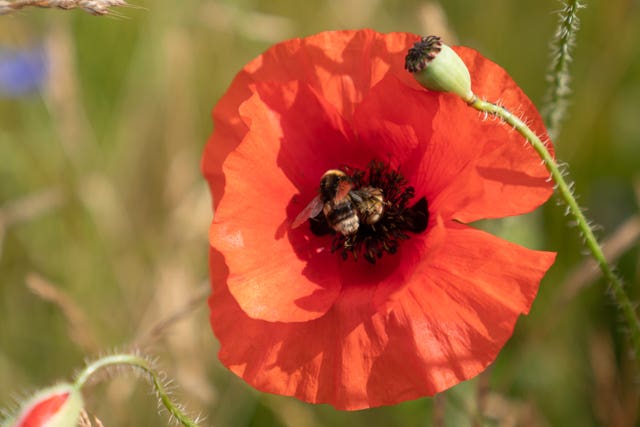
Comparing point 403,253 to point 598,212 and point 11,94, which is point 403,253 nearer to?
point 598,212

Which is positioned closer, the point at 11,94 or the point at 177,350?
the point at 177,350

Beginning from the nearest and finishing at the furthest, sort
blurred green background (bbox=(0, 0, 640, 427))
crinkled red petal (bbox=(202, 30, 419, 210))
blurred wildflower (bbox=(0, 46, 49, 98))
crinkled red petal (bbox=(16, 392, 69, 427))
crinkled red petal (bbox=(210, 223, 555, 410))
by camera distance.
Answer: crinkled red petal (bbox=(16, 392, 69, 427)), crinkled red petal (bbox=(210, 223, 555, 410)), crinkled red petal (bbox=(202, 30, 419, 210)), blurred green background (bbox=(0, 0, 640, 427)), blurred wildflower (bbox=(0, 46, 49, 98))

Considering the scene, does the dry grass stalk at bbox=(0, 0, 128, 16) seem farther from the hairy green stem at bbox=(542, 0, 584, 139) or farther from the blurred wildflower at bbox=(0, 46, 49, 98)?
the blurred wildflower at bbox=(0, 46, 49, 98)

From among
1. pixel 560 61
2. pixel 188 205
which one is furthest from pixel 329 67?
pixel 188 205

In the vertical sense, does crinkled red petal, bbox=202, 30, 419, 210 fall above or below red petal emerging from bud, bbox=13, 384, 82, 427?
above

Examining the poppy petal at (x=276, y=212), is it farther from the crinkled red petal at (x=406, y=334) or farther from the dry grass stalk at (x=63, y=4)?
the dry grass stalk at (x=63, y=4)

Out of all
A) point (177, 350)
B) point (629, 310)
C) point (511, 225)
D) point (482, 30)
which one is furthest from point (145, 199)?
point (629, 310)

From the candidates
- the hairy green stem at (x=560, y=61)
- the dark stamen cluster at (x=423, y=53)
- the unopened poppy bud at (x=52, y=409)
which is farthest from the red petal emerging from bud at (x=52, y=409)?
the hairy green stem at (x=560, y=61)

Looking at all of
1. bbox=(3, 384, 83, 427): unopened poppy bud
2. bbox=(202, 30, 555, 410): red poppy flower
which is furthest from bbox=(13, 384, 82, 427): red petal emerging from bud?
bbox=(202, 30, 555, 410): red poppy flower
